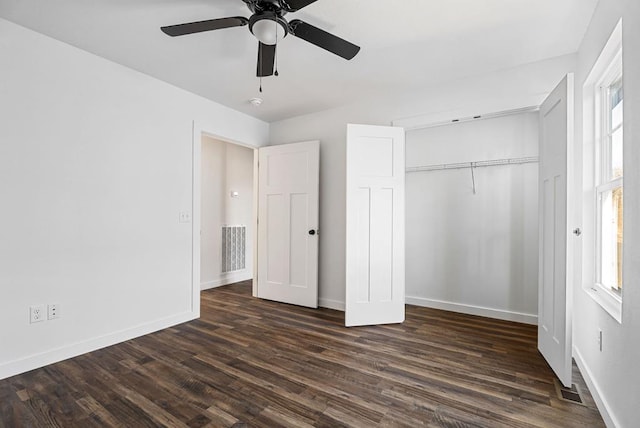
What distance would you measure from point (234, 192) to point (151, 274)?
8.17 feet

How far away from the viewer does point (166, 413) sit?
5.90ft

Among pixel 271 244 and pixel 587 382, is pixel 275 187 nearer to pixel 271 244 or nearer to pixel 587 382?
pixel 271 244

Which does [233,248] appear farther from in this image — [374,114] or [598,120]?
[598,120]

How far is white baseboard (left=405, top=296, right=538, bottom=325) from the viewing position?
329 cm

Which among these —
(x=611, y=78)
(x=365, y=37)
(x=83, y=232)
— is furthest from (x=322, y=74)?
(x=83, y=232)

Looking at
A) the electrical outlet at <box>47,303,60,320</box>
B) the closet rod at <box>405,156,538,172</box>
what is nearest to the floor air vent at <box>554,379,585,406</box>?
the closet rod at <box>405,156,538,172</box>

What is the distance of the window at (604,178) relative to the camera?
1.90 metres

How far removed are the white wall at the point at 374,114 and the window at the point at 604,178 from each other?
641mm

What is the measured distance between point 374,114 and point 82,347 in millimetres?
3625

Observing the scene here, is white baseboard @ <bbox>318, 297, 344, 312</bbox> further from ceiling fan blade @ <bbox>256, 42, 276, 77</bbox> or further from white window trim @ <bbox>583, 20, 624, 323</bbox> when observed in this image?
ceiling fan blade @ <bbox>256, 42, 276, 77</bbox>

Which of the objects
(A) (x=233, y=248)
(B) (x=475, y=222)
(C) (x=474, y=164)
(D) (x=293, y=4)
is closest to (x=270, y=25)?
(D) (x=293, y=4)

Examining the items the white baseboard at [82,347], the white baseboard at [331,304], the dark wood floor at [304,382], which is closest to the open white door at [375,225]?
the dark wood floor at [304,382]

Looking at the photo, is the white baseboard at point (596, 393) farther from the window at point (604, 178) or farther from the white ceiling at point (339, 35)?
the white ceiling at point (339, 35)

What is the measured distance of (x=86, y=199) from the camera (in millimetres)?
2633
